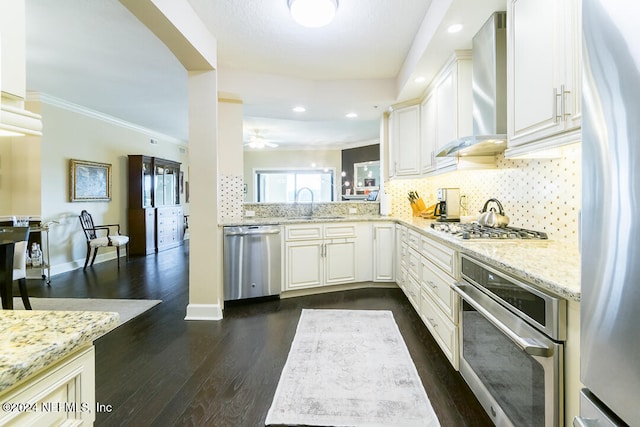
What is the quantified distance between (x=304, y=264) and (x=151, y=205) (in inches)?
186

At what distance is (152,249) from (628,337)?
752 centimetres

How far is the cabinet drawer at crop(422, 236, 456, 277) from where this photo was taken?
2.01 m

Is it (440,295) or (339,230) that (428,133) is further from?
(440,295)

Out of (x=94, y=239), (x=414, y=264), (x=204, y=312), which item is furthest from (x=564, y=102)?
(x=94, y=239)

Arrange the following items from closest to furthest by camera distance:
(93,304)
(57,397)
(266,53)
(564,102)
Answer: (57,397) < (564,102) < (266,53) < (93,304)

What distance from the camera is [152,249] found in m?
6.87

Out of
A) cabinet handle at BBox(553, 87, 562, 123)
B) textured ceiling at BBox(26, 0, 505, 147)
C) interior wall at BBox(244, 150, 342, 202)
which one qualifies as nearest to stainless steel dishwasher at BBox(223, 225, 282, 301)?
→ textured ceiling at BBox(26, 0, 505, 147)

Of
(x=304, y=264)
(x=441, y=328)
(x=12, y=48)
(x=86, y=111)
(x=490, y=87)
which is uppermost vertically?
(x=86, y=111)

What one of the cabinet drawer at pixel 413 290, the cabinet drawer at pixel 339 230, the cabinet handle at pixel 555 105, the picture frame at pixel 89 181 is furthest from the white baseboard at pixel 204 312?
the picture frame at pixel 89 181

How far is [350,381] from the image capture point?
192 centimetres

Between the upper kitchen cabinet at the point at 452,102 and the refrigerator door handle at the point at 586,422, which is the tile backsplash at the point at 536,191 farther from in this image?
the refrigerator door handle at the point at 586,422

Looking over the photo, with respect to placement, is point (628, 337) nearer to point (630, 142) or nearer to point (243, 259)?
point (630, 142)

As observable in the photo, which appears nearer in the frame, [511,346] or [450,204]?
[511,346]

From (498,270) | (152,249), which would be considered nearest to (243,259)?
(498,270)
